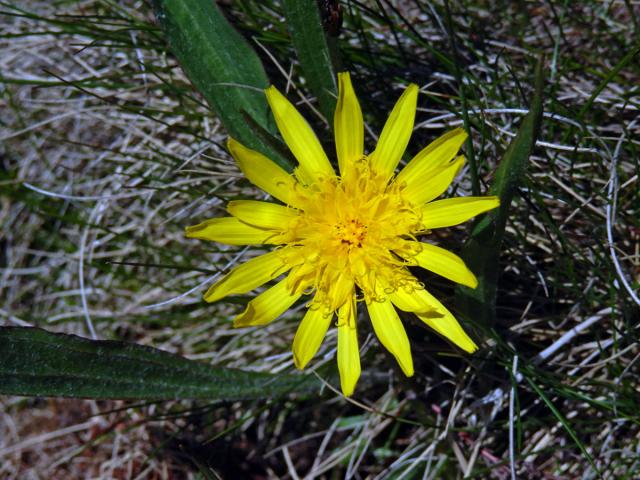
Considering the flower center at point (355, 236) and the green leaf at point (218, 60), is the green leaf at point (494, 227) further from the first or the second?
the green leaf at point (218, 60)

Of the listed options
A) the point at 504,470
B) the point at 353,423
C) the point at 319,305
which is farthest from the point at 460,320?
the point at 353,423

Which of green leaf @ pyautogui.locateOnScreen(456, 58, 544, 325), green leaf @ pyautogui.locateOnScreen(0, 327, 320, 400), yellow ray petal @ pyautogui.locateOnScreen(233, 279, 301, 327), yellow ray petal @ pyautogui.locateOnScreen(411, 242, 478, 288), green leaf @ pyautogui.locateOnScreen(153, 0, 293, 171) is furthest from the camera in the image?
green leaf @ pyautogui.locateOnScreen(153, 0, 293, 171)

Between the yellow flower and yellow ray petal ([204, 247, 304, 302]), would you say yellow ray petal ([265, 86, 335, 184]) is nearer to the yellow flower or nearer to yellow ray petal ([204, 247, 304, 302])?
the yellow flower

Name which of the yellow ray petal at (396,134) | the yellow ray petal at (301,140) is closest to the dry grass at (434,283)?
the yellow ray petal at (396,134)

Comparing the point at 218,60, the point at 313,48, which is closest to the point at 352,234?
the point at 313,48

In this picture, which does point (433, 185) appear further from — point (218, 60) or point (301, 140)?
point (218, 60)

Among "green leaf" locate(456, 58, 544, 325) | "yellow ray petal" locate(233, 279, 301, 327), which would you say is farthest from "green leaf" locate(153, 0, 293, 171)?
"green leaf" locate(456, 58, 544, 325)
